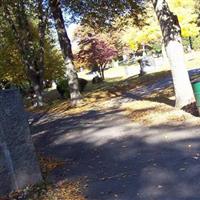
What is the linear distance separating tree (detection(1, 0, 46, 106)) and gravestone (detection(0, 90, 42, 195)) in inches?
615

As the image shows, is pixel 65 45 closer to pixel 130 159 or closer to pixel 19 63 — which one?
pixel 19 63

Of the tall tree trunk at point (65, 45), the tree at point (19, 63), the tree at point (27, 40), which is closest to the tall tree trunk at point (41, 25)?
the tree at point (27, 40)

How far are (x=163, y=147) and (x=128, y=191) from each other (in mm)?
2548

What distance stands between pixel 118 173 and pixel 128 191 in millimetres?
1074

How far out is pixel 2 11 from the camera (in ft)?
81.6

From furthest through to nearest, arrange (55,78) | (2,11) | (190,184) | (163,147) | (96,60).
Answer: (96,60)
(55,78)
(2,11)
(163,147)
(190,184)

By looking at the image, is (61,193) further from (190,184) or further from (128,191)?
(190,184)

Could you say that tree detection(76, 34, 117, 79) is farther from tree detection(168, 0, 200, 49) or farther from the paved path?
the paved path

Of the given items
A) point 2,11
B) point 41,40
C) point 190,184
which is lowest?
point 190,184

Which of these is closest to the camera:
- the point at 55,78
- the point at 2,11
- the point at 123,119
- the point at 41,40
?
the point at 123,119

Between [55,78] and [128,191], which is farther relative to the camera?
[55,78]

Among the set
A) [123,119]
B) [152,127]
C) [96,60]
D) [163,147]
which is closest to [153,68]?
[96,60]

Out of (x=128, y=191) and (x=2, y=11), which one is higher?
(x=2, y=11)

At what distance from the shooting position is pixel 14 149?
7504mm
